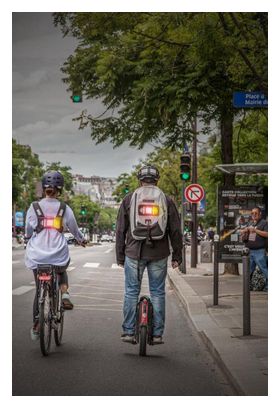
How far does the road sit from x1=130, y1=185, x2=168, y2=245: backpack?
123cm

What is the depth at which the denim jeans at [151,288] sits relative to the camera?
7926 mm

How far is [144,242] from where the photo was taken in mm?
7883

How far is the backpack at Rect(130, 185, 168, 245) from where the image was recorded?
774cm

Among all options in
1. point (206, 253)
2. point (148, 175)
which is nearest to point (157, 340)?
point (148, 175)

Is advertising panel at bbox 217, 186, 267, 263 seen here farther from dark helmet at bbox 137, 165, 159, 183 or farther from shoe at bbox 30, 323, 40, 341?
shoe at bbox 30, 323, 40, 341

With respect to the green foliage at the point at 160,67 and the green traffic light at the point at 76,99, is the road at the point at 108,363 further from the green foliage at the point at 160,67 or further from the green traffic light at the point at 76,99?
the green traffic light at the point at 76,99

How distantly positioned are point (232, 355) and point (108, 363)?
3.86ft

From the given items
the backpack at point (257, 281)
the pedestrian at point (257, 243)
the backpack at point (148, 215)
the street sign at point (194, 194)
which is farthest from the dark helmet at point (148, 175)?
the street sign at point (194, 194)

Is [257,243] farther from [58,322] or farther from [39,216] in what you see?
[39,216]

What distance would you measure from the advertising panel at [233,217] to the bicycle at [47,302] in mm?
9117

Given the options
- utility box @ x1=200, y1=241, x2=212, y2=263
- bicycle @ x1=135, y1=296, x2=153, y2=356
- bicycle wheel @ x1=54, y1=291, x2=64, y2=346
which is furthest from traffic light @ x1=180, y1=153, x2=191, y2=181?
bicycle @ x1=135, y1=296, x2=153, y2=356

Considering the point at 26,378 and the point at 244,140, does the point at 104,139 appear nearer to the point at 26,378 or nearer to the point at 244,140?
the point at 244,140

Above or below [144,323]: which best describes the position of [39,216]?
above

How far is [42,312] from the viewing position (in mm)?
7797
